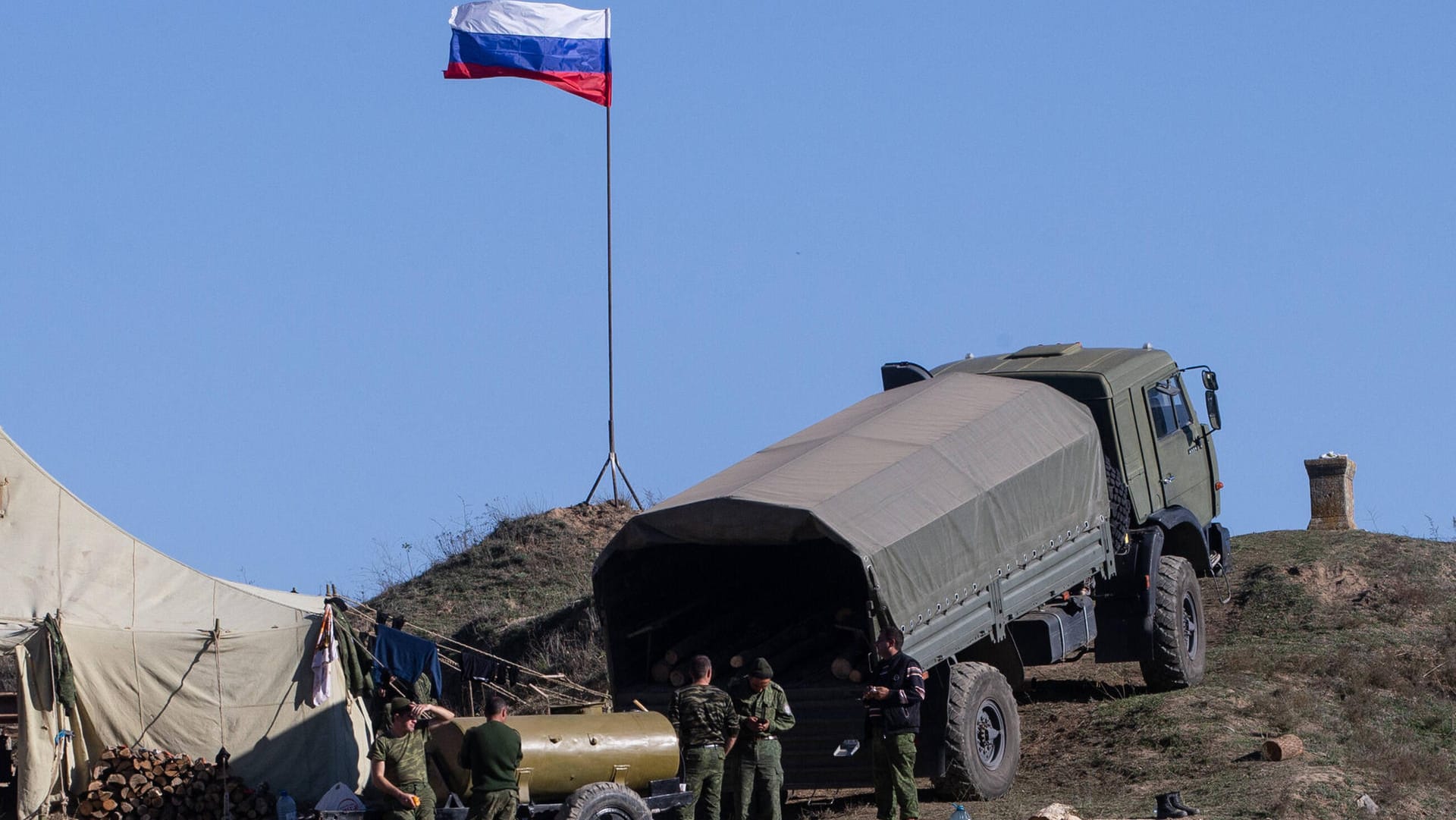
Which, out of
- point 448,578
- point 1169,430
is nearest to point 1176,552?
point 1169,430

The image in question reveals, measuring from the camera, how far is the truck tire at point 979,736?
45.2 feet

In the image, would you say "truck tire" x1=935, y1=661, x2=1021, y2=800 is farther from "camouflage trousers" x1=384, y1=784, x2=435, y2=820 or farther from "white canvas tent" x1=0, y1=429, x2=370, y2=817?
"white canvas tent" x1=0, y1=429, x2=370, y2=817

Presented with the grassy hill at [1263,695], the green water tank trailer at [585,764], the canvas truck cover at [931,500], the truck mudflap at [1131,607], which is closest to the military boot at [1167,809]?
the grassy hill at [1263,695]

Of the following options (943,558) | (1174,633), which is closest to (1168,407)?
(1174,633)

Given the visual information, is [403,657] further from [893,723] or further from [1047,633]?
[893,723]

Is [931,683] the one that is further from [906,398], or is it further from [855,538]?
[906,398]

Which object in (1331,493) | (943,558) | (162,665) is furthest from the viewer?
(1331,493)

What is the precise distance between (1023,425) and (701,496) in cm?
334

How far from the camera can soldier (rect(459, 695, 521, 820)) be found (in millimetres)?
11641

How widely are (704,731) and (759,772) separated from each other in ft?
1.64

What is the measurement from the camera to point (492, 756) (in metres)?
11.6

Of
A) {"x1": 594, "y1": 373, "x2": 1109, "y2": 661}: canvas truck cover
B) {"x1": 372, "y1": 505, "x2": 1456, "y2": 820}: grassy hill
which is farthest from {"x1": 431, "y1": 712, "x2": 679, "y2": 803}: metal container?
{"x1": 372, "y1": 505, "x2": 1456, "y2": 820}: grassy hill

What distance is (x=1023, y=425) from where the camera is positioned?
1591 centimetres

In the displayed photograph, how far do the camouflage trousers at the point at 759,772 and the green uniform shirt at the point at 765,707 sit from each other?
97 mm
